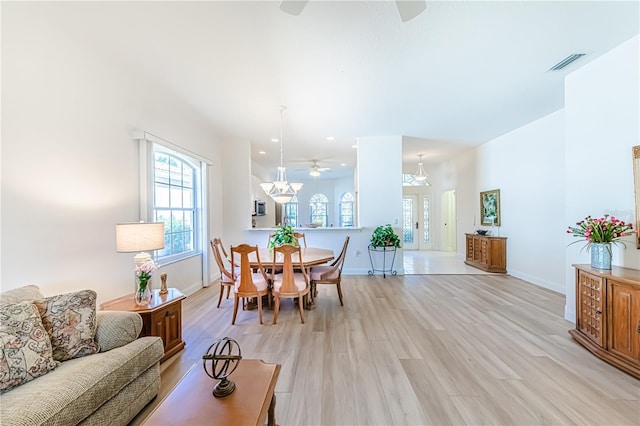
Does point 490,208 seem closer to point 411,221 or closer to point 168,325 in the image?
point 411,221

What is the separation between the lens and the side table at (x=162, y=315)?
2.27 m

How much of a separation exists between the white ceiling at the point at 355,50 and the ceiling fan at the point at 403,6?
38 cm

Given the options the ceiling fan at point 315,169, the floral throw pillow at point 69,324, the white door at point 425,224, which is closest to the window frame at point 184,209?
the floral throw pillow at point 69,324

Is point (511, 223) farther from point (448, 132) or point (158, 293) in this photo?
point (158, 293)

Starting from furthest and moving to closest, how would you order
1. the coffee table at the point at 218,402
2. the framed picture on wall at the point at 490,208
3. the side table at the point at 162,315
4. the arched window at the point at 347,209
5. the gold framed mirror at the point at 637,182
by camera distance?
the arched window at the point at 347,209 < the framed picture on wall at the point at 490,208 < the gold framed mirror at the point at 637,182 < the side table at the point at 162,315 < the coffee table at the point at 218,402

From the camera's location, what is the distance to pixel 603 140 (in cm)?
280

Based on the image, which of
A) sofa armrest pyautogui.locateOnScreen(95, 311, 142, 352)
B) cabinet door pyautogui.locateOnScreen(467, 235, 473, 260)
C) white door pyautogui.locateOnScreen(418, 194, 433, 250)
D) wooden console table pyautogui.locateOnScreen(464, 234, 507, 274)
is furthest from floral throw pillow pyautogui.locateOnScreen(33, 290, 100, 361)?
white door pyautogui.locateOnScreen(418, 194, 433, 250)

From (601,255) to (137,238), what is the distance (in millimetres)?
4282

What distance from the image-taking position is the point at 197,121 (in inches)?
181

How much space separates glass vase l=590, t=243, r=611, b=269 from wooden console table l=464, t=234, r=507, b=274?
11.1 feet

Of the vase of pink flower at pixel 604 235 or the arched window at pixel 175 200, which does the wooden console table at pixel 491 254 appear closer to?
the vase of pink flower at pixel 604 235

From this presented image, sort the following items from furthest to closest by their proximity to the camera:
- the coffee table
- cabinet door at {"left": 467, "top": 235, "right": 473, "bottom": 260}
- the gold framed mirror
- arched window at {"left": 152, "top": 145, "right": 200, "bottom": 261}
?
cabinet door at {"left": 467, "top": 235, "right": 473, "bottom": 260} < arched window at {"left": 152, "top": 145, "right": 200, "bottom": 261} < the gold framed mirror < the coffee table

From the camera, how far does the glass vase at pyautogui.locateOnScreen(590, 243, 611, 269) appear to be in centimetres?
251

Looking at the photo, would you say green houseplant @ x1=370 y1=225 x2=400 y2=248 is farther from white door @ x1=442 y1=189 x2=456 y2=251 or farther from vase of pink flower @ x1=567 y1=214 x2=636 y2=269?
white door @ x1=442 y1=189 x2=456 y2=251
